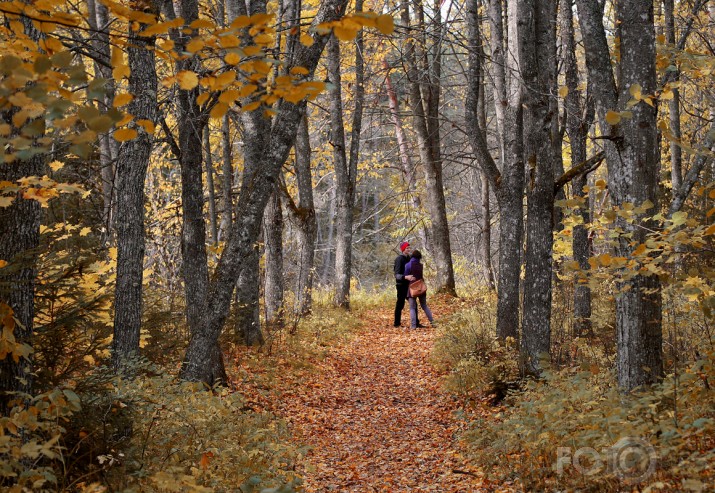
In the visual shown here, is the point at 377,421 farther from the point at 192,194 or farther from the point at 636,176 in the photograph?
the point at 636,176

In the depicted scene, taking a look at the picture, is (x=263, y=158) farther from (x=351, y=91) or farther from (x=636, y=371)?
(x=351, y=91)

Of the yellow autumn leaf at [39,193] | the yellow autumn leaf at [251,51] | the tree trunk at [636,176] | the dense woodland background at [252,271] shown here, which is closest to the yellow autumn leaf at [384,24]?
the dense woodland background at [252,271]

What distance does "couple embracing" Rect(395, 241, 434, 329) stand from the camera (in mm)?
14227

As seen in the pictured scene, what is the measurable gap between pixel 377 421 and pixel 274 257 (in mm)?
5389

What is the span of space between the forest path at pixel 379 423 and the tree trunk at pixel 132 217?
2271 mm

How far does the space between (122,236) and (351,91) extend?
40.4 feet

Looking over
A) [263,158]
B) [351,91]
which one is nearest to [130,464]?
[263,158]

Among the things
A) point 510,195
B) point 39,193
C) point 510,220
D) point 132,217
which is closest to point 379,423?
point 510,220

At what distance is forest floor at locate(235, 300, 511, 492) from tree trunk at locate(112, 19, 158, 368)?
2.24m

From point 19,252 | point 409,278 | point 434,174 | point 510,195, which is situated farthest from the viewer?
point 434,174

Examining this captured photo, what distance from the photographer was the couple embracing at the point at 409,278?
46.7 ft

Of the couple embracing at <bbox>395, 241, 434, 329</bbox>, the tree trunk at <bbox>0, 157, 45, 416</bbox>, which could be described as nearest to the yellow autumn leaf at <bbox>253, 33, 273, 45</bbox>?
the tree trunk at <bbox>0, 157, 45, 416</bbox>

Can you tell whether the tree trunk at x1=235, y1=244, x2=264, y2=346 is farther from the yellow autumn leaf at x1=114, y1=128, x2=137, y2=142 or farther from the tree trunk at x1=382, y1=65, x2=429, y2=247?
the tree trunk at x1=382, y1=65, x2=429, y2=247

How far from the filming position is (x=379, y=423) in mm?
8188
